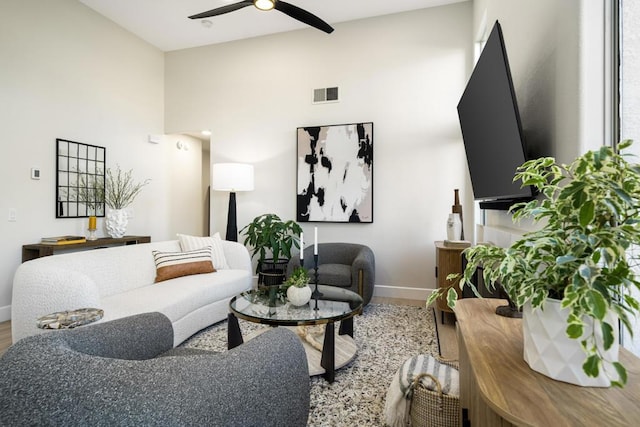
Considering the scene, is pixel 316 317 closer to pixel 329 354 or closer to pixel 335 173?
pixel 329 354

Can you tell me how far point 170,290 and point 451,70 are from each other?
12.6ft

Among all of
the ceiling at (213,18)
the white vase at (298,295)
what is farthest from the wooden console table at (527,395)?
the ceiling at (213,18)

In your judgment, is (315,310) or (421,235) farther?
(421,235)

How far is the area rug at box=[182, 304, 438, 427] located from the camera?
1.75 m

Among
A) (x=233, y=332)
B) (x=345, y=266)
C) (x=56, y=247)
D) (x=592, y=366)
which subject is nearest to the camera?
(x=592, y=366)

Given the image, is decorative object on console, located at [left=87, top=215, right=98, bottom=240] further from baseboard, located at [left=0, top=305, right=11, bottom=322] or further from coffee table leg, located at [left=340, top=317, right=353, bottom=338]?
coffee table leg, located at [left=340, top=317, right=353, bottom=338]

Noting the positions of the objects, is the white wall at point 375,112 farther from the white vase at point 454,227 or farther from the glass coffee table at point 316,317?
the glass coffee table at point 316,317

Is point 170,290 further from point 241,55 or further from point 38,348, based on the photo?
point 241,55

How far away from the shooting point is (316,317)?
80.8 inches

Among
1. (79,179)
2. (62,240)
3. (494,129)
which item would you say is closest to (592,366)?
(494,129)

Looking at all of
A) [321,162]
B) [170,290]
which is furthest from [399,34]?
[170,290]

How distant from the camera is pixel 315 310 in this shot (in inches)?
87.1

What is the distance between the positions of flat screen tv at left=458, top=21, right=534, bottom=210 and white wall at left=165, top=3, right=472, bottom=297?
1.42 metres

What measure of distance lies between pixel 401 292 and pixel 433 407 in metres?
2.64
